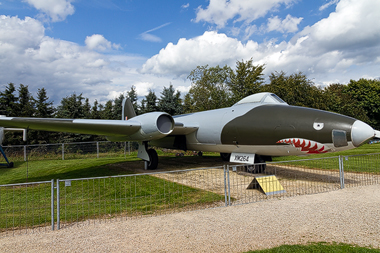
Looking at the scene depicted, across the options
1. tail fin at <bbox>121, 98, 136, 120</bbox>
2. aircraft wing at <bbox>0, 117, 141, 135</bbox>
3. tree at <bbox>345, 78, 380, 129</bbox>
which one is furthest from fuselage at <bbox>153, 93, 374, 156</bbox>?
tree at <bbox>345, 78, 380, 129</bbox>

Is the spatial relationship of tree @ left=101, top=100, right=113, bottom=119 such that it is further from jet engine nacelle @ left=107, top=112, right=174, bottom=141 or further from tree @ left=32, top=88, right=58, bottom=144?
jet engine nacelle @ left=107, top=112, right=174, bottom=141

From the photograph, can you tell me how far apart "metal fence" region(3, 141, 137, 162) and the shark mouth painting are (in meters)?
15.2

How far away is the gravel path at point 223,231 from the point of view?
13.3ft

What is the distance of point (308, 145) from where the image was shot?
8.00 meters

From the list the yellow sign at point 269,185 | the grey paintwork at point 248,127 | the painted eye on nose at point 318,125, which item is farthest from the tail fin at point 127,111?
the painted eye on nose at point 318,125

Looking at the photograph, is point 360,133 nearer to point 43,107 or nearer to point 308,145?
point 308,145

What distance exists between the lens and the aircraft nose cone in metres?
7.16

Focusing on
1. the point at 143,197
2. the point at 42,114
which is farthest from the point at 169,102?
the point at 143,197

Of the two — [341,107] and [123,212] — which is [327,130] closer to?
[123,212]

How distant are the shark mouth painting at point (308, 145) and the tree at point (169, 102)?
22.6m

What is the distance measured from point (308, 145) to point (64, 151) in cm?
1781

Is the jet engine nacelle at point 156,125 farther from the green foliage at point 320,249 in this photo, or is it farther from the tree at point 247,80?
the tree at point 247,80

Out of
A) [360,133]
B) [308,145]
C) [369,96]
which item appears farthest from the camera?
[369,96]

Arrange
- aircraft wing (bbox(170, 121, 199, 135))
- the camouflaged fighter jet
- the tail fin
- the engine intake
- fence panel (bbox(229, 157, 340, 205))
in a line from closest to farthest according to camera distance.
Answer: fence panel (bbox(229, 157, 340, 205))
the camouflaged fighter jet
the engine intake
aircraft wing (bbox(170, 121, 199, 135))
the tail fin
